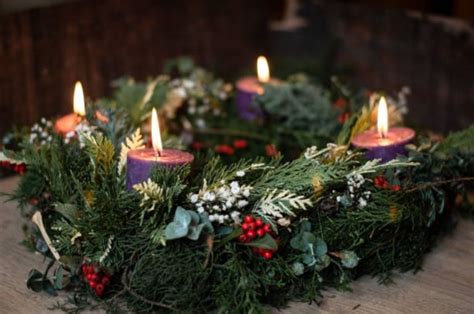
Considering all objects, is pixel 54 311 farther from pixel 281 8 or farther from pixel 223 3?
pixel 281 8

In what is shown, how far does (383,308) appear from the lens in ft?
3.18

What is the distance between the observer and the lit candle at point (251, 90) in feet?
4.85

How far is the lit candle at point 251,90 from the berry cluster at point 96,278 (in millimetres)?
601

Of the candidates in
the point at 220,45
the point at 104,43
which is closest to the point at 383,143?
the point at 104,43

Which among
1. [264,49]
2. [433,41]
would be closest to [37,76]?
[264,49]

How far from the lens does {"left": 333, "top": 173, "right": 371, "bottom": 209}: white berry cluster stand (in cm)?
101

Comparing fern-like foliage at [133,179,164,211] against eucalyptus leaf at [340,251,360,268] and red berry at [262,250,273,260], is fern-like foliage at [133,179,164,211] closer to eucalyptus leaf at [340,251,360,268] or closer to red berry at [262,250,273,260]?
red berry at [262,250,273,260]

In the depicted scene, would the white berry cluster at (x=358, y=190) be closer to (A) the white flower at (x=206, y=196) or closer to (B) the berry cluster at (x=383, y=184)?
(B) the berry cluster at (x=383, y=184)

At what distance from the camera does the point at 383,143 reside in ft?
3.64

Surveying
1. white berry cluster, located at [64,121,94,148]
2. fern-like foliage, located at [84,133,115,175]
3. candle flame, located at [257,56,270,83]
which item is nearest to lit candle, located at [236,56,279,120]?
candle flame, located at [257,56,270,83]

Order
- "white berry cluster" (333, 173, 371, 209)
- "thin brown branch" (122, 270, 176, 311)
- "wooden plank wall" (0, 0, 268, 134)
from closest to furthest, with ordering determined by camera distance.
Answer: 1. "thin brown branch" (122, 270, 176, 311)
2. "white berry cluster" (333, 173, 371, 209)
3. "wooden plank wall" (0, 0, 268, 134)

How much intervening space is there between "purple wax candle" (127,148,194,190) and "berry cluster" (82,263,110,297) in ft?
0.38

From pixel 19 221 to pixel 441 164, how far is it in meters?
0.61

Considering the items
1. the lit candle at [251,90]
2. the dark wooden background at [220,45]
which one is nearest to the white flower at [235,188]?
the lit candle at [251,90]
